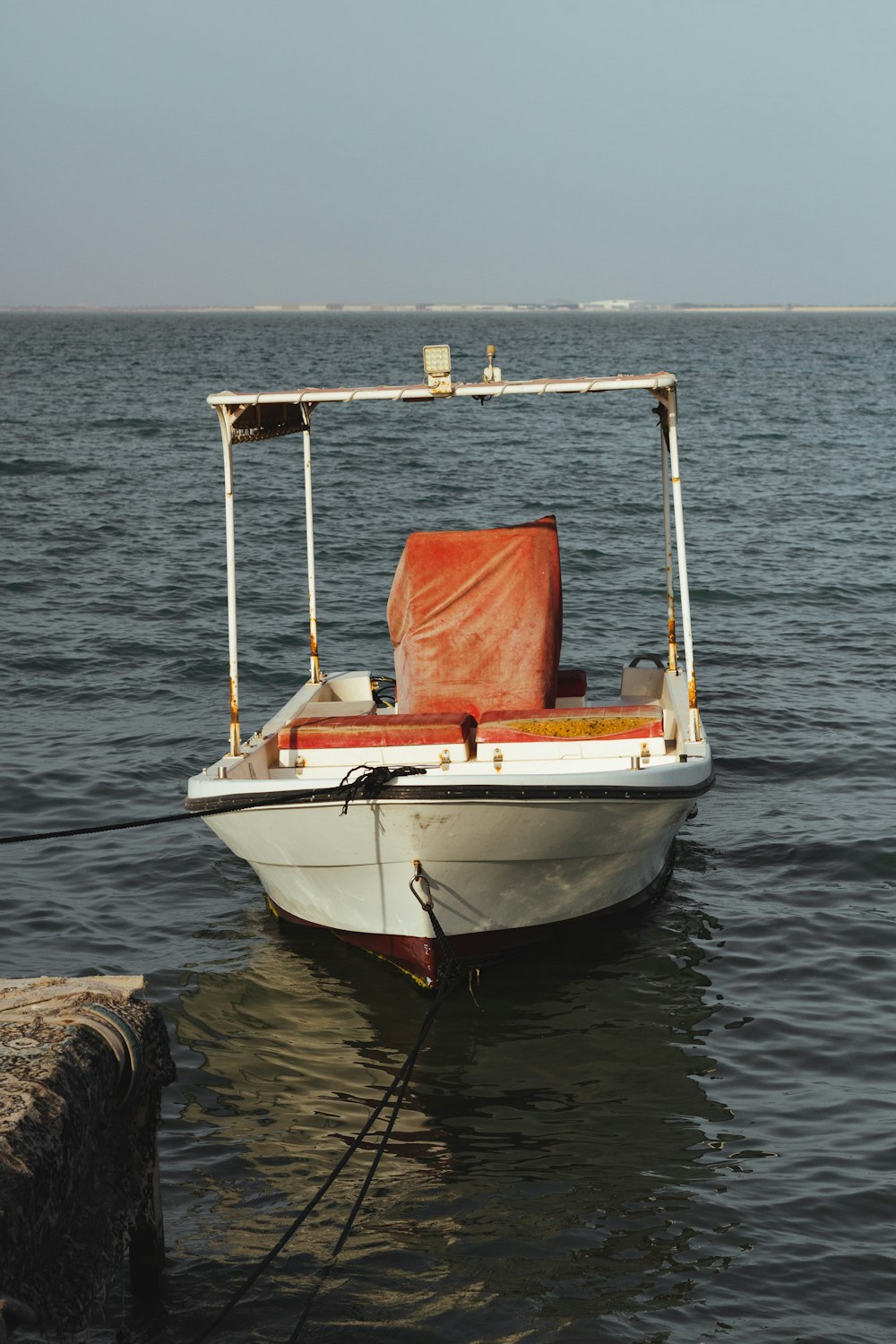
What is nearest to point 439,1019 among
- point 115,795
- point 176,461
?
point 115,795

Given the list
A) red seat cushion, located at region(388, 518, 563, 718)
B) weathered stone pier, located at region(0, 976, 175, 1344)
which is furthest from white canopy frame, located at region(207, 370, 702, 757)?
weathered stone pier, located at region(0, 976, 175, 1344)

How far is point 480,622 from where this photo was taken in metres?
9.41

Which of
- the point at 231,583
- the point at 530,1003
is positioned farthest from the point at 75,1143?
the point at 231,583

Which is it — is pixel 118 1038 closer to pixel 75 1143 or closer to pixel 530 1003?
pixel 75 1143

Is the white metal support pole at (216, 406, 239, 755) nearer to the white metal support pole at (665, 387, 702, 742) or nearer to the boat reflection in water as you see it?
the boat reflection in water

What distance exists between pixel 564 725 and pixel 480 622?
1.06 meters

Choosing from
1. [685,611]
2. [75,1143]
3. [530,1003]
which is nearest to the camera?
[75,1143]

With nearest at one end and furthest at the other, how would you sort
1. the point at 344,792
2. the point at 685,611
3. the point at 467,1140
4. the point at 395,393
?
1. the point at 467,1140
2. the point at 344,792
3. the point at 395,393
4. the point at 685,611

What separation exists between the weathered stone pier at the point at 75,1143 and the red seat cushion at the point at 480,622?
14.0ft

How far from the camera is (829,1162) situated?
21.5 feet

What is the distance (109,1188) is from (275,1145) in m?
1.94

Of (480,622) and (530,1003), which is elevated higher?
(480,622)

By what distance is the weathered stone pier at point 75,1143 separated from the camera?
415 centimetres

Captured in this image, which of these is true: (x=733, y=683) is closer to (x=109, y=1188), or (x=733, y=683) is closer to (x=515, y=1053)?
(x=515, y=1053)
